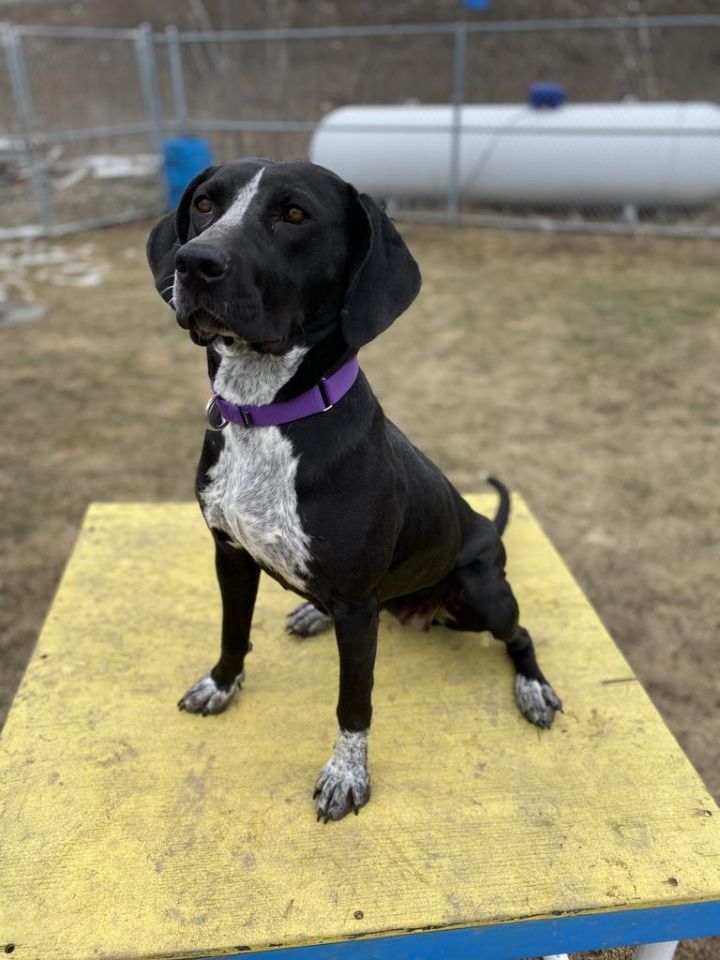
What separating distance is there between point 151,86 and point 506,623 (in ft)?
36.7

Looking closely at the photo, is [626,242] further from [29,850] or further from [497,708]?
[29,850]

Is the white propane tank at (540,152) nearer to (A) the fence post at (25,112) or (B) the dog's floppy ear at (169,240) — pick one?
(A) the fence post at (25,112)

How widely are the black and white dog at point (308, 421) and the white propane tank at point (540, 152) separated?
8.97 m

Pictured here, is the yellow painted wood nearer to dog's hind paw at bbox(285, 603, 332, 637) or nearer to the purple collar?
dog's hind paw at bbox(285, 603, 332, 637)

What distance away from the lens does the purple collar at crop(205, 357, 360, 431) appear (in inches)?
69.7

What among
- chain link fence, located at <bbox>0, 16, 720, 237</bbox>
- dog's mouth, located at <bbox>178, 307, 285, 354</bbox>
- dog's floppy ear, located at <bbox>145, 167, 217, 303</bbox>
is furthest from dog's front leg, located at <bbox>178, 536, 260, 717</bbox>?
chain link fence, located at <bbox>0, 16, 720, 237</bbox>

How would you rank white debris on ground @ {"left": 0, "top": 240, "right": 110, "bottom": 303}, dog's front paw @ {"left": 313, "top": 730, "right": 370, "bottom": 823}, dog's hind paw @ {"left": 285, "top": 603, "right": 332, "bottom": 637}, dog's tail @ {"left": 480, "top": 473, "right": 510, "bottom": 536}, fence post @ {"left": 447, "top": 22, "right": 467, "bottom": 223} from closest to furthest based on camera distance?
dog's front paw @ {"left": 313, "top": 730, "right": 370, "bottom": 823} → dog's hind paw @ {"left": 285, "top": 603, "right": 332, "bottom": 637} → dog's tail @ {"left": 480, "top": 473, "right": 510, "bottom": 536} → white debris on ground @ {"left": 0, "top": 240, "right": 110, "bottom": 303} → fence post @ {"left": 447, "top": 22, "right": 467, "bottom": 223}

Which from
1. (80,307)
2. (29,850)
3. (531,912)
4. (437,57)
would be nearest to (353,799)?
(531,912)

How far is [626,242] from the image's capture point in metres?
9.77

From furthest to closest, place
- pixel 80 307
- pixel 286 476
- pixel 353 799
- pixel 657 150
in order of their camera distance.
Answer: pixel 657 150, pixel 80 307, pixel 353 799, pixel 286 476

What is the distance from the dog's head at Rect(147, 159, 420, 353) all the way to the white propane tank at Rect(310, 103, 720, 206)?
9106 mm

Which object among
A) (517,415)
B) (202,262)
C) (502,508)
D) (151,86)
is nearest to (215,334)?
(202,262)

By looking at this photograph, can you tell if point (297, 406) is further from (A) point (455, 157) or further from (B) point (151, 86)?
(B) point (151, 86)

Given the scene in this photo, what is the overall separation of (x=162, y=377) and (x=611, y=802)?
4.98 metres
